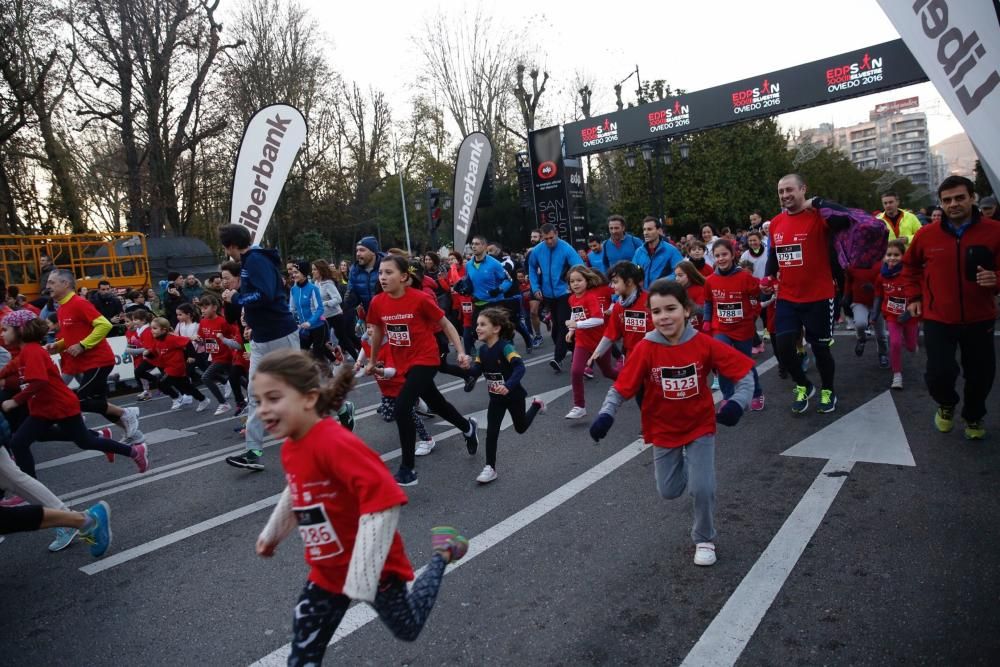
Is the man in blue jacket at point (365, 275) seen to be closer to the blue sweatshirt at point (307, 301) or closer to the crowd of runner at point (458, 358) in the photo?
the crowd of runner at point (458, 358)

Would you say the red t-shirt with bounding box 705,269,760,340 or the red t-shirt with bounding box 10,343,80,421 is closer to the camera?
the red t-shirt with bounding box 10,343,80,421

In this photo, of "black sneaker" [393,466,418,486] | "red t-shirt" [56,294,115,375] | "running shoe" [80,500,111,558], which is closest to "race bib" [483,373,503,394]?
"black sneaker" [393,466,418,486]

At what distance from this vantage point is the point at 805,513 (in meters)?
4.42

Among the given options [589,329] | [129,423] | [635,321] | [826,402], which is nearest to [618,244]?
[589,329]

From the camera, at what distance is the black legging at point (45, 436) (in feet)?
17.9

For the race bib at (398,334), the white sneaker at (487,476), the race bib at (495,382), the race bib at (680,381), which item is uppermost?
the race bib at (398,334)

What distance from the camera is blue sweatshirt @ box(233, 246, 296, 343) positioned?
607 centimetres

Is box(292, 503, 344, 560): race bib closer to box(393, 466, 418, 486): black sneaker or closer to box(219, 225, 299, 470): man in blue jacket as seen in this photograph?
box(393, 466, 418, 486): black sneaker

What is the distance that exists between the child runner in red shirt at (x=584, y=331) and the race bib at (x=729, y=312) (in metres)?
1.14

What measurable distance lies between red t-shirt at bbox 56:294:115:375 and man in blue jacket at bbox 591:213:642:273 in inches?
237

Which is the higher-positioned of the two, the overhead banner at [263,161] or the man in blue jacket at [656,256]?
the overhead banner at [263,161]

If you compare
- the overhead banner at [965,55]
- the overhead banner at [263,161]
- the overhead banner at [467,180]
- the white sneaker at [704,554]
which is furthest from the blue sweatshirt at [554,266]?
the overhead banner at [467,180]

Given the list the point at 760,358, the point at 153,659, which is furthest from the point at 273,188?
the point at 153,659

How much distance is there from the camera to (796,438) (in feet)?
19.6
